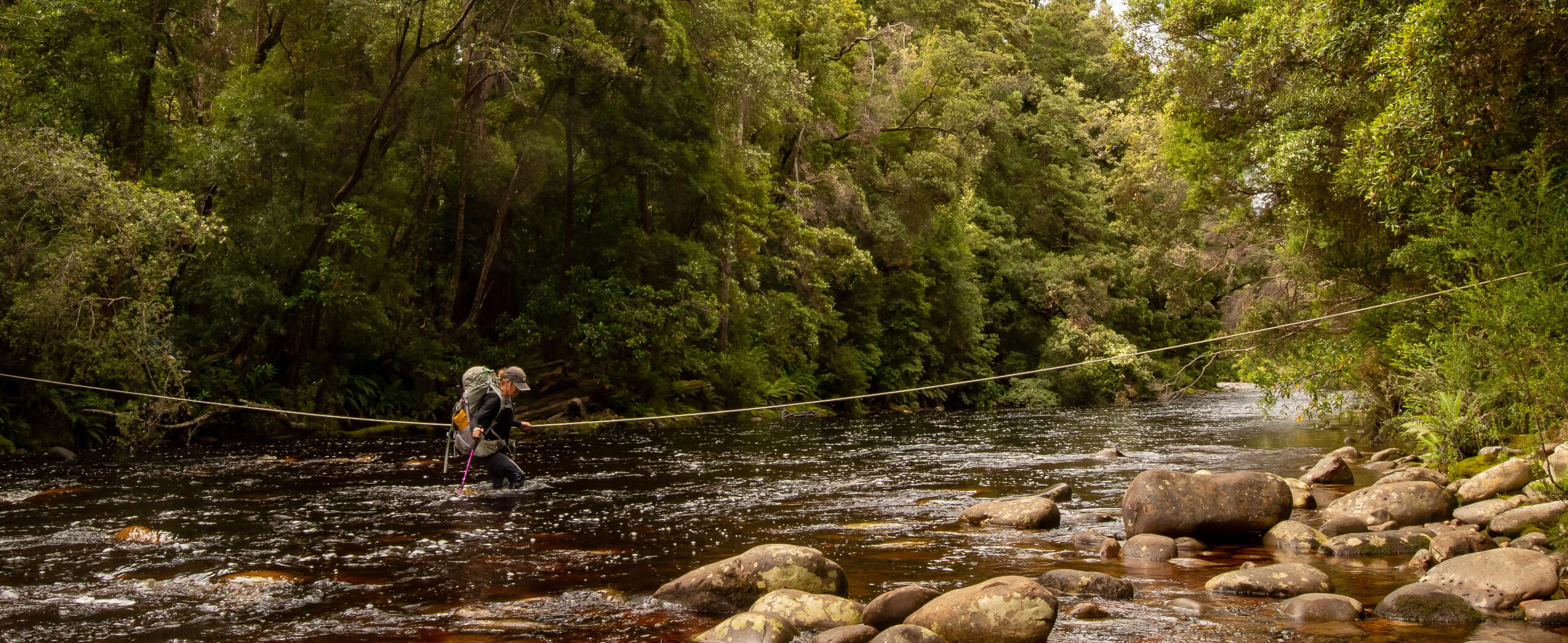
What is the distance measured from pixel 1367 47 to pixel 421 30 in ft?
51.8

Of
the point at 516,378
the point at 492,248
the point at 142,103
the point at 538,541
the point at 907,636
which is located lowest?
the point at 538,541

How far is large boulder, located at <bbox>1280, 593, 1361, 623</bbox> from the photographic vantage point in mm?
5594

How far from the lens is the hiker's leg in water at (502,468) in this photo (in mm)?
10695

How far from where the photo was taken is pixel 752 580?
20.6 ft

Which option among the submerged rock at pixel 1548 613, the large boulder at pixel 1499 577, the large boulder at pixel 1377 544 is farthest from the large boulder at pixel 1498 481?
the submerged rock at pixel 1548 613

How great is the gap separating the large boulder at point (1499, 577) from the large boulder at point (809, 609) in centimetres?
331

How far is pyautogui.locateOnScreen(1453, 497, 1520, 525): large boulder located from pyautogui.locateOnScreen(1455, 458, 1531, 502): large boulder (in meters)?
0.57

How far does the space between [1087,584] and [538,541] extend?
4.40 meters

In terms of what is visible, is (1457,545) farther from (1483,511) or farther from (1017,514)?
(1017,514)

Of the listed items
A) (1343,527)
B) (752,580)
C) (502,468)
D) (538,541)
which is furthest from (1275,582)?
(502,468)

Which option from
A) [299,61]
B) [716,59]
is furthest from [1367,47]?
[299,61]

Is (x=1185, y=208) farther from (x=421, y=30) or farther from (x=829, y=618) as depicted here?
(x=829, y=618)

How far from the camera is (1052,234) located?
4647 cm

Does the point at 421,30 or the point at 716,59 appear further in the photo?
the point at 716,59
